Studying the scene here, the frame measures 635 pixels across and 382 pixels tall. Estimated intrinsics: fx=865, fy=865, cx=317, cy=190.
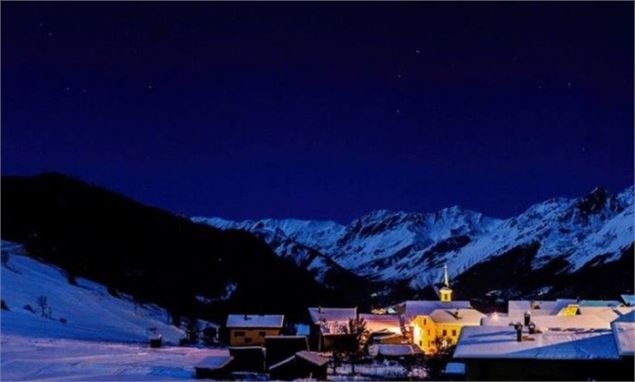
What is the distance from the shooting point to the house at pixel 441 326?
263 feet

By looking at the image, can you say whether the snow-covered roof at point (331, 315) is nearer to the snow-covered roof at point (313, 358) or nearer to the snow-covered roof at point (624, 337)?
→ the snow-covered roof at point (313, 358)

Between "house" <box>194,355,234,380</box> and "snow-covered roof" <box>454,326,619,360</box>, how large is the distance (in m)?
16.4

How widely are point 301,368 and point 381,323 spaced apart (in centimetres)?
3910

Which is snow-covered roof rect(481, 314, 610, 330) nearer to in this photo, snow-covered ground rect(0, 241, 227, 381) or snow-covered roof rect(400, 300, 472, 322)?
snow-covered ground rect(0, 241, 227, 381)

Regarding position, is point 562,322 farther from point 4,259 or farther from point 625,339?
point 4,259

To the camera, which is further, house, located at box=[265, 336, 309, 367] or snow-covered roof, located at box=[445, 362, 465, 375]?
house, located at box=[265, 336, 309, 367]

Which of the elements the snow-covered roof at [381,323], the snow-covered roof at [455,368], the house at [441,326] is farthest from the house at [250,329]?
the snow-covered roof at [455,368]

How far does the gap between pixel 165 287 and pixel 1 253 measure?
48.2 metres

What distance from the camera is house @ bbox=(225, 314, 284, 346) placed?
76062mm

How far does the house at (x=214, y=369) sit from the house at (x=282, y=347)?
4349mm

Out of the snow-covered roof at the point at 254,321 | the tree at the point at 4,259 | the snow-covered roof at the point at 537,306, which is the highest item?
the tree at the point at 4,259

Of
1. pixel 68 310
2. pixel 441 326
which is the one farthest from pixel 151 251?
pixel 441 326

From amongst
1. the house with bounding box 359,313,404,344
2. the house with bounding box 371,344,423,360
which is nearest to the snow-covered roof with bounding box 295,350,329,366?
the house with bounding box 371,344,423,360

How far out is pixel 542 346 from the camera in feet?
104
